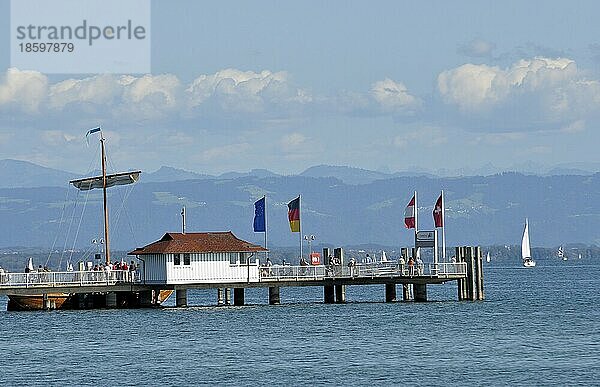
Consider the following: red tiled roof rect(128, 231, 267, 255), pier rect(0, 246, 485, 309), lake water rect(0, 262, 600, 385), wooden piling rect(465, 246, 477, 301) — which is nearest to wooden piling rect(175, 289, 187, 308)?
pier rect(0, 246, 485, 309)

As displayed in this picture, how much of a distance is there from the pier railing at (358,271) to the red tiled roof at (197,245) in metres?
2.29

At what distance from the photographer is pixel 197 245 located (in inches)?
3164

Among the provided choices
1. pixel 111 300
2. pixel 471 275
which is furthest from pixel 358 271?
pixel 111 300

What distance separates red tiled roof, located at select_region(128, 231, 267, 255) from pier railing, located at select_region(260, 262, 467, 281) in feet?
7.50

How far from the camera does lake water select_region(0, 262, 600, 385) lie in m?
55.6

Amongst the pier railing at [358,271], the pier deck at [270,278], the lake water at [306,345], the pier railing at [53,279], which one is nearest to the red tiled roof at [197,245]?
the pier deck at [270,278]

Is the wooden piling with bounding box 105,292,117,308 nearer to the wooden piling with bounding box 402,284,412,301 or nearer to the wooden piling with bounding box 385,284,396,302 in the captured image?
the wooden piling with bounding box 385,284,396,302

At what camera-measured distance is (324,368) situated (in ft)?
189

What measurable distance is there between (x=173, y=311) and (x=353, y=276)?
10.4 m

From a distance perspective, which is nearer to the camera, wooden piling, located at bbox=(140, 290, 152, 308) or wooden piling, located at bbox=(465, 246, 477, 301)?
wooden piling, located at bbox=(140, 290, 152, 308)

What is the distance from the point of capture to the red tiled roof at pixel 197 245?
8006cm

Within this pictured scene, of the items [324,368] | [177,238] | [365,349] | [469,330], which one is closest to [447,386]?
[324,368]

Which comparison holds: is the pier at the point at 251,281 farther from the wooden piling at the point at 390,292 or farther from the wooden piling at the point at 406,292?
the wooden piling at the point at 406,292

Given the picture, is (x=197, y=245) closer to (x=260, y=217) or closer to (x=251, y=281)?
(x=251, y=281)
